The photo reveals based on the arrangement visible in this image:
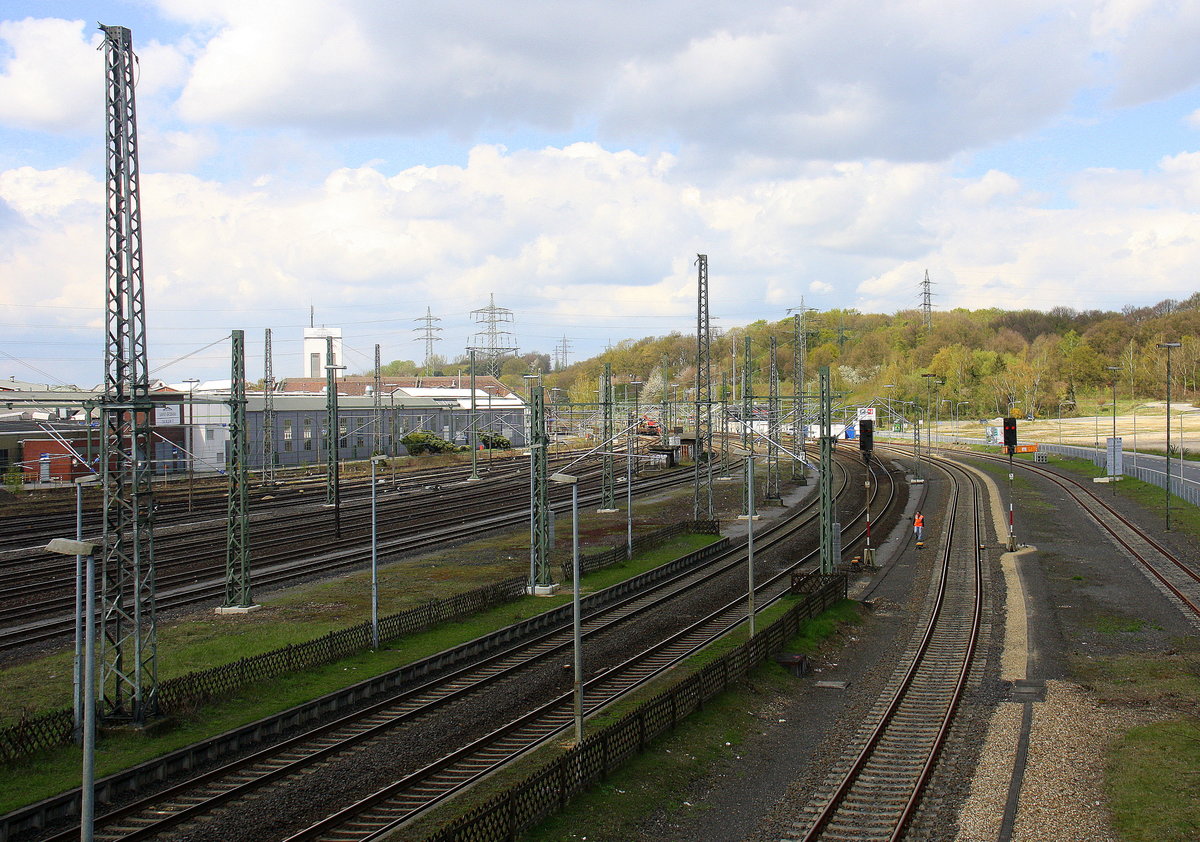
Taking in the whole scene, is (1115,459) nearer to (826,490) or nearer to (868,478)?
(868,478)

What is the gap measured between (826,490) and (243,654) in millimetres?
18876

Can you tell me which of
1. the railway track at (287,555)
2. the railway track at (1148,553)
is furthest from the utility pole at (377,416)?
the railway track at (1148,553)

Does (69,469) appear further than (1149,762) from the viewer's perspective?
Yes

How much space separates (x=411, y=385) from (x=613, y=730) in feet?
351

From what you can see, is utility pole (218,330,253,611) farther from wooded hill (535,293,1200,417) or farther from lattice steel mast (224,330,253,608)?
wooded hill (535,293,1200,417)

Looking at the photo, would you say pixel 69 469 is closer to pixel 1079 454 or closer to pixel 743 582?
pixel 743 582

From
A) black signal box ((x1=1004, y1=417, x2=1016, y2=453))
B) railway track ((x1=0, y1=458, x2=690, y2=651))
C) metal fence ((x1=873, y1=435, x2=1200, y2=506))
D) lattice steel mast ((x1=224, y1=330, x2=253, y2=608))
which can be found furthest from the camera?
metal fence ((x1=873, y1=435, x2=1200, y2=506))

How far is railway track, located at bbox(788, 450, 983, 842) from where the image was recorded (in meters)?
15.1

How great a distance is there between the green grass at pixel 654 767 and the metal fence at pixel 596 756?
0.68 ft

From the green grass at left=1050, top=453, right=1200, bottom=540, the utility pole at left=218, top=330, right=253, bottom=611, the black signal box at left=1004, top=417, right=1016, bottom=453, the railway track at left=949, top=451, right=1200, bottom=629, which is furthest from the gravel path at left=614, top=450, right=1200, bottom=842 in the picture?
the utility pole at left=218, top=330, right=253, bottom=611

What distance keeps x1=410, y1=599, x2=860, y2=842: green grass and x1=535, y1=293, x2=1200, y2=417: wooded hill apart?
92.7m

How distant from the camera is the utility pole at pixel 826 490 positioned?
30.4 metres

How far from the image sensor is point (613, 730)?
16672 mm

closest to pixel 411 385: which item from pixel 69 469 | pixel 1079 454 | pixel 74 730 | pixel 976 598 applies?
pixel 69 469
